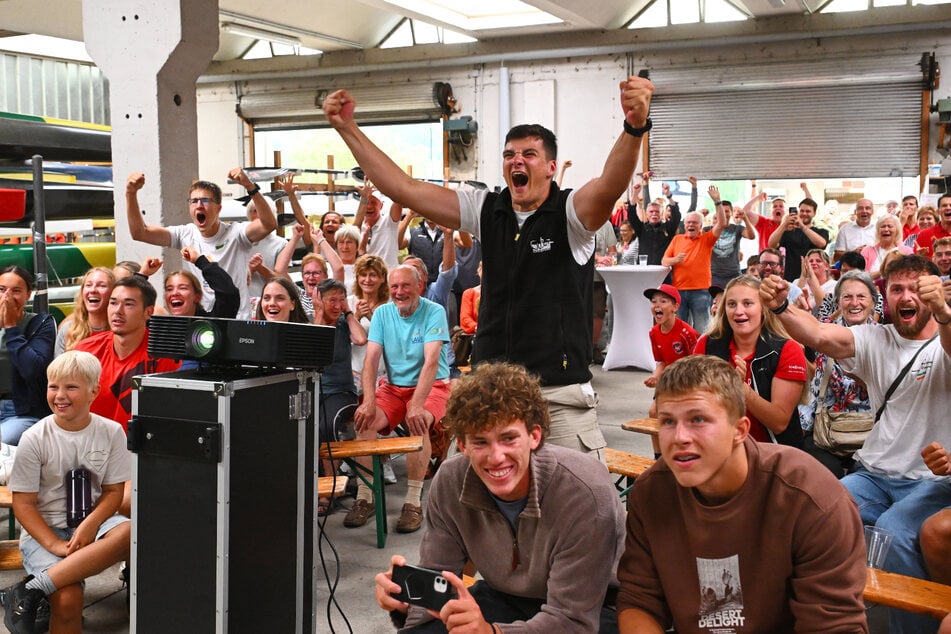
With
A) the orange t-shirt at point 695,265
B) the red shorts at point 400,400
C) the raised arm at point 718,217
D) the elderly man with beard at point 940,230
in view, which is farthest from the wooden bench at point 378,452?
the raised arm at point 718,217

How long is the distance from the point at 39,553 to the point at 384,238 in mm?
4710

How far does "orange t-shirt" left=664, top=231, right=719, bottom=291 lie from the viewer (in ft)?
31.0

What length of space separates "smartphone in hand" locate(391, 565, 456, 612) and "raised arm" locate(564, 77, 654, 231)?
3.79 feet

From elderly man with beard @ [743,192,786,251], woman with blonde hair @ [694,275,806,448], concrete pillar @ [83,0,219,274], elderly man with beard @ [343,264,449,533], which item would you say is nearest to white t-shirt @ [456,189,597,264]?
woman with blonde hair @ [694,275,806,448]

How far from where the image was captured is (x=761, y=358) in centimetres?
383

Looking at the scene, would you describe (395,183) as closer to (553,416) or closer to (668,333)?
(553,416)

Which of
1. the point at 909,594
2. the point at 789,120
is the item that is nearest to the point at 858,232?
the point at 789,120

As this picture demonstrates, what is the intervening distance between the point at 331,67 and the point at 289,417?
510 inches

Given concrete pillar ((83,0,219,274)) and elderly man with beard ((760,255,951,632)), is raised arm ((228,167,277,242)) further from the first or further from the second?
elderly man with beard ((760,255,951,632))

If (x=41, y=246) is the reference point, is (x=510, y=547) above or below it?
below

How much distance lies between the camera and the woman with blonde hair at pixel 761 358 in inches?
145

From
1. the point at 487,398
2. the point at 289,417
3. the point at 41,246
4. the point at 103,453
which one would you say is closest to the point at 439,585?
the point at 487,398

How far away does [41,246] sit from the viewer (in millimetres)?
5680

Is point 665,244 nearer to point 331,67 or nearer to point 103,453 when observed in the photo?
point 331,67
